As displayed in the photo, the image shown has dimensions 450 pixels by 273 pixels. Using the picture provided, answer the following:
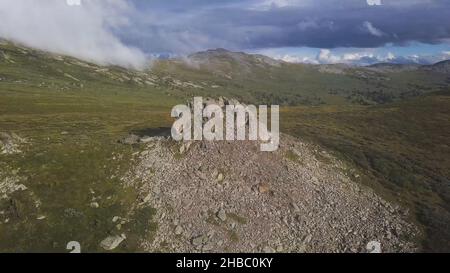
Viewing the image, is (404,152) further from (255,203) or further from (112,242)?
(112,242)

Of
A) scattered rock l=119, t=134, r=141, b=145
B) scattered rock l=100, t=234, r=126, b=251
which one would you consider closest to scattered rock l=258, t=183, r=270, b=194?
scattered rock l=100, t=234, r=126, b=251

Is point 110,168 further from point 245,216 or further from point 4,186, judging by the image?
point 245,216

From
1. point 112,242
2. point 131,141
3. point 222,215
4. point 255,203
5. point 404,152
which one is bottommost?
point 112,242

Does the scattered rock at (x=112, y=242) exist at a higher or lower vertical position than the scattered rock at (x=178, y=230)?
lower

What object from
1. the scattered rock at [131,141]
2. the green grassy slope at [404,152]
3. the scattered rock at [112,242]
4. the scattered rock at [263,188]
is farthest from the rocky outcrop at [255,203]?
the scattered rock at [131,141]

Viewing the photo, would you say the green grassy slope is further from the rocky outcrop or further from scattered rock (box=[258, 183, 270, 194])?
scattered rock (box=[258, 183, 270, 194])

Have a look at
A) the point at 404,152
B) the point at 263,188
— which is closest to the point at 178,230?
the point at 263,188

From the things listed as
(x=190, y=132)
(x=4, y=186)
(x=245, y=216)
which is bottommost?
(x=245, y=216)

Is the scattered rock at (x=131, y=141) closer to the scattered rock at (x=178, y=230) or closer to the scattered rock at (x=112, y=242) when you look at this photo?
the scattered rock at (x=178, y=230)

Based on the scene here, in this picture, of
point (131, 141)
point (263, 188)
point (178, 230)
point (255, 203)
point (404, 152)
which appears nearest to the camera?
point (178, 230)
